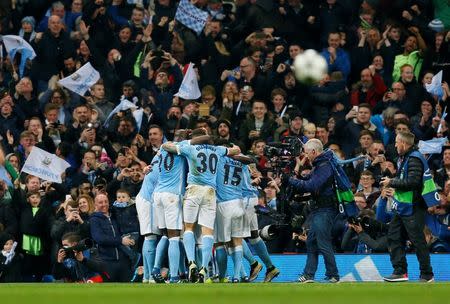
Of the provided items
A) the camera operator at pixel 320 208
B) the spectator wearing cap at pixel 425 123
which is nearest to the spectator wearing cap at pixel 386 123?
the spectator wearing cap at pixel 425 123

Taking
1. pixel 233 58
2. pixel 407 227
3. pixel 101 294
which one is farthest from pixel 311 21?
pixel 101 294

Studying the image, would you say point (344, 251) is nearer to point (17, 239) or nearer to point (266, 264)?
point (266, 264)

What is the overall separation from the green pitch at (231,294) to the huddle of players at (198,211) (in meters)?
2.39

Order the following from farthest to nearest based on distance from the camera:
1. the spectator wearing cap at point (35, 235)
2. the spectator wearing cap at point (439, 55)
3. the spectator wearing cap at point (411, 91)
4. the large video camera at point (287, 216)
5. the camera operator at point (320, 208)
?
the spectator wearing cap at point (439, 55) < the spectator wearing cap at point (411, 91) < the spectator wearing cap at point (35, 235) < the large video camera at point (287, 216) < the camera operator at point (320, 208)

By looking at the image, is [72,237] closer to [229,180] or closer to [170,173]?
[170,173]

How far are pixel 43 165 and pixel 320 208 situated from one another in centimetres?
621

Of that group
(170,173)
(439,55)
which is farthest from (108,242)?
(439,55)

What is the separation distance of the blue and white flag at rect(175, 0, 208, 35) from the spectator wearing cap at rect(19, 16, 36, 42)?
3.01 m

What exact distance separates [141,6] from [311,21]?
3484mm

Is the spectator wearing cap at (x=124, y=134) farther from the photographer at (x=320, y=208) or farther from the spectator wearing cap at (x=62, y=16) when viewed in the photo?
the photographer at (x=320, y=208)

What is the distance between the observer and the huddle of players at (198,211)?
23969mm

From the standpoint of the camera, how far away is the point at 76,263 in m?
26.2

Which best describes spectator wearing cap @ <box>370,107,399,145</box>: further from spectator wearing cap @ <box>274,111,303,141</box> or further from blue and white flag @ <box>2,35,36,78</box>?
blue and white flag @ <box>2,35,36,78</box>

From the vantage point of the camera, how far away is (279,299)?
1809cm
